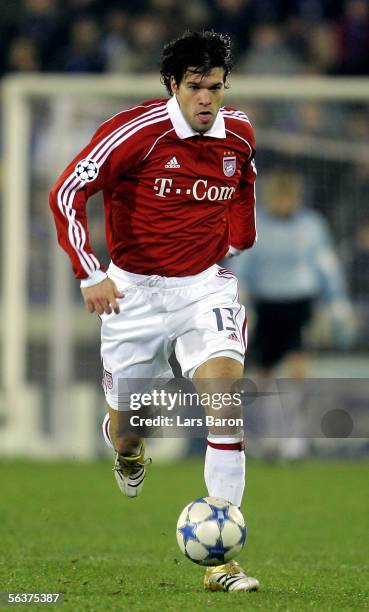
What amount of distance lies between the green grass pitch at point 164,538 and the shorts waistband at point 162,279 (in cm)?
131

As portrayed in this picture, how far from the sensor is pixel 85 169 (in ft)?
20.5

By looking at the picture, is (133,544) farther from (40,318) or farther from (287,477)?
(40,318)

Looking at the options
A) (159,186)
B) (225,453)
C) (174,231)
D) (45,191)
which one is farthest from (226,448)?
(45,191)

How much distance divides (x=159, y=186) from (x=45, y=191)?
6.94 metres

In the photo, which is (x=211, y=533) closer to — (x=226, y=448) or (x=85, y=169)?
(x=226, y=448)

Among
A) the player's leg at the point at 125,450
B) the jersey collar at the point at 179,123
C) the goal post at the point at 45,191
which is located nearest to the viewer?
the jersey collar at the point at 179,123

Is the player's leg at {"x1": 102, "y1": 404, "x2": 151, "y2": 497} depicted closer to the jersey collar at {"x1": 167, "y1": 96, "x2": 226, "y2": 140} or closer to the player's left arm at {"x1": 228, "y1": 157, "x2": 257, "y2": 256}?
the player's left arm at {"x1": 228, "y1": 157, "x2": 257, "y2": 256}

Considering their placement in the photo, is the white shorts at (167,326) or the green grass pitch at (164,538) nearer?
the green grass pitch at (164,538)

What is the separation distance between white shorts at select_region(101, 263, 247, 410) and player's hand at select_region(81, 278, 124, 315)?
0.42m

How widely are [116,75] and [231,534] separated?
11.4 metres

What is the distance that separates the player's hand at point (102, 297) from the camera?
6016mm

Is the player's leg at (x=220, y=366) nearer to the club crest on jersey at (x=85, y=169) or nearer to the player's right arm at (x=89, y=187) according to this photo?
the player's right arm at (x=89, y=187)
